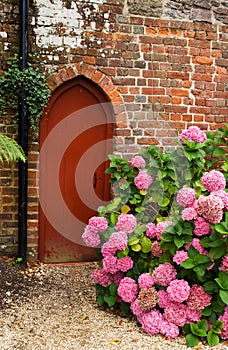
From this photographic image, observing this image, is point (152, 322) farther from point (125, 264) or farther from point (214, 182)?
point (214, 182)

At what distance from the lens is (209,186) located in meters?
3.99

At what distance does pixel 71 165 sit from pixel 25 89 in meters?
1.04

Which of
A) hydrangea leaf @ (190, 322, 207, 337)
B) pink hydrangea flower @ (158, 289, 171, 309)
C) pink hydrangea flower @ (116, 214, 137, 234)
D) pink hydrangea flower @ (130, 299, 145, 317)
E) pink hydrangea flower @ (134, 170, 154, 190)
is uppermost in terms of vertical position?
pink hydrangea flower @ (134, 170, 154, 190)

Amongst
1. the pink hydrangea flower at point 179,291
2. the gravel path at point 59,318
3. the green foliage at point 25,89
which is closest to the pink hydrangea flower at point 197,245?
the pink hydrangea flower at point 179,291

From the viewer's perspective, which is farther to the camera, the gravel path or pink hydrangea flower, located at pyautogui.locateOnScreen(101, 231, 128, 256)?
pink hydrangea flower, located at pyautogui.locateOnScreen(101, 231, 128, 256)

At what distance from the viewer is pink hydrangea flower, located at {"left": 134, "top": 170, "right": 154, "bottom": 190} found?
4.48 meters

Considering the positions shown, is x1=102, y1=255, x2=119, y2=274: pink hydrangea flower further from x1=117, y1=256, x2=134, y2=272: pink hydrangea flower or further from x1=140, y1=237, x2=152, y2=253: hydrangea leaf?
x1=140, y1=237, x2=152, y2=253: hydrangea leaf

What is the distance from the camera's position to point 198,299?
3.80 m

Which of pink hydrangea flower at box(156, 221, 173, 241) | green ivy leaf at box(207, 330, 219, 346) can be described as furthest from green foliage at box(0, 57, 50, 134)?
green ivy leaf at box(207, 330, 219, 346)

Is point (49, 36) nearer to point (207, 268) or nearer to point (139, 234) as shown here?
point (139, 234)

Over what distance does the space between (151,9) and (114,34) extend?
54cm

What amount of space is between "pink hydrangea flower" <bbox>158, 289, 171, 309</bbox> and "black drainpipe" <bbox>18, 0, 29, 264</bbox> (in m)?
2.00

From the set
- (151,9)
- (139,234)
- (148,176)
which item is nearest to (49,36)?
(151,9)

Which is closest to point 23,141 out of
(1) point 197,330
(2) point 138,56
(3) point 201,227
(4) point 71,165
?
(4) point 71,165
